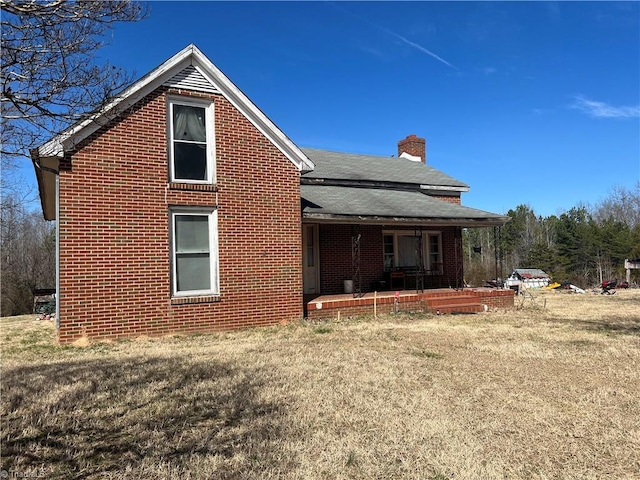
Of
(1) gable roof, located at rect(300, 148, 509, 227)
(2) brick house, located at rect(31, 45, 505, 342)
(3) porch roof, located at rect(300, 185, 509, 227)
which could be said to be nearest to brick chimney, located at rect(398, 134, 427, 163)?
(1) gable roof, located at rect(300, 148, 509, 227)

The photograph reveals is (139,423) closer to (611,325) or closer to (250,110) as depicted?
(250,110)

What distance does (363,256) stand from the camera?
15406 millimetres

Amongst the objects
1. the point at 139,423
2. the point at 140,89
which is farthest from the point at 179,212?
the point at 139,423

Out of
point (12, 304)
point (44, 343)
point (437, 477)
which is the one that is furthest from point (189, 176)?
point (12, 304)

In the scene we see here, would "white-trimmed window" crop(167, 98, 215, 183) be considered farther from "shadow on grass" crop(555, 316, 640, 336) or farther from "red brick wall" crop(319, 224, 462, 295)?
"shadow on grass" crop(555, 316, 640, 336)

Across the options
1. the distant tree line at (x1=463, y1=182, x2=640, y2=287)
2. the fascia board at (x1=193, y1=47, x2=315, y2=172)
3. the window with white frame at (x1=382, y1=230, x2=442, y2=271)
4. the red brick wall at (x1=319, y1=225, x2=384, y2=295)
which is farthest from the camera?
the distant tree line at (x1=463, y1=182, x2=640, y2=287)

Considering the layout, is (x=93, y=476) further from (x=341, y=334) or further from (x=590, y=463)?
(x=341, y=334)

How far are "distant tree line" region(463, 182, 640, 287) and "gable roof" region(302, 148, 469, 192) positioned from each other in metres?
8.63

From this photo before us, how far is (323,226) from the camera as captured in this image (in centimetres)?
1451

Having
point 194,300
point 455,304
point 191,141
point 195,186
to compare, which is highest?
point 191,141

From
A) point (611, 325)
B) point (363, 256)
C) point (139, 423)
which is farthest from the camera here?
point (363, 256)

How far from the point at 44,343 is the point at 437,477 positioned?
8.73 m

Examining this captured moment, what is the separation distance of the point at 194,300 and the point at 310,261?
17.4ft

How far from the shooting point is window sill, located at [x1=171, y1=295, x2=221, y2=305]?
9883 mm
